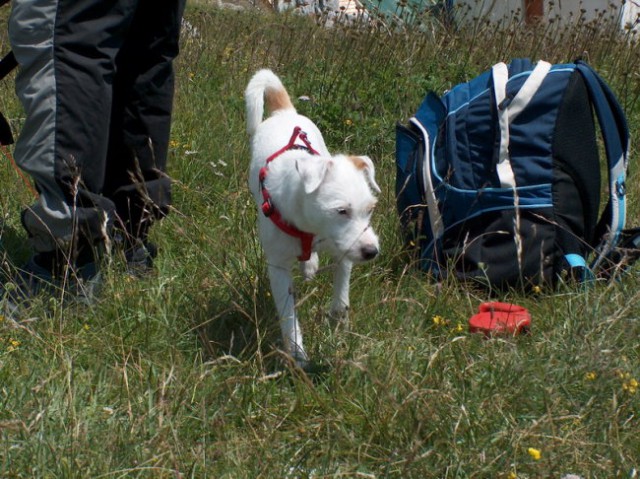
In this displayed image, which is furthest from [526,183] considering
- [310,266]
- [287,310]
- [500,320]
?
[287,310]

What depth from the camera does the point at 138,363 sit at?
267cm

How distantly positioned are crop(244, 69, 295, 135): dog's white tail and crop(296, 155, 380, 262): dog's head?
867 mm

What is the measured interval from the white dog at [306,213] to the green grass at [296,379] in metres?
0.09

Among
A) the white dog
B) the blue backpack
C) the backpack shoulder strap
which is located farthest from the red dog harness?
the backpack shoulder strap

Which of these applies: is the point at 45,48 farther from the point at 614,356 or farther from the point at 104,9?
the point at 614,356

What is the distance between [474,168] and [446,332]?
2.60 ft

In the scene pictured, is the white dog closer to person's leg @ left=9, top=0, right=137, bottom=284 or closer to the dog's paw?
the dog's paw

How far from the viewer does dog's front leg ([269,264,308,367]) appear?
279cm

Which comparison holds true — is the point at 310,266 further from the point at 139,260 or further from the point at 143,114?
the point at 143,114

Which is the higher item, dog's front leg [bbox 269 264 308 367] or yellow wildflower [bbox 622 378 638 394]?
yellow wildflower [bbox 622 378 638 394]

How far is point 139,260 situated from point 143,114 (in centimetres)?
54

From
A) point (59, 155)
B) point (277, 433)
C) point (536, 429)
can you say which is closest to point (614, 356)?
point (536, 429)

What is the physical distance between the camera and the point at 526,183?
11.4 feet

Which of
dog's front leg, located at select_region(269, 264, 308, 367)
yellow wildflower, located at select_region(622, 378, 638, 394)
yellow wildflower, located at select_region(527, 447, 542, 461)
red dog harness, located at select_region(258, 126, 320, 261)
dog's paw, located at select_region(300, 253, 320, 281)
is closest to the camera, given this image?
yellow wildflower, located at select_region(527, 447, 542, 461)
